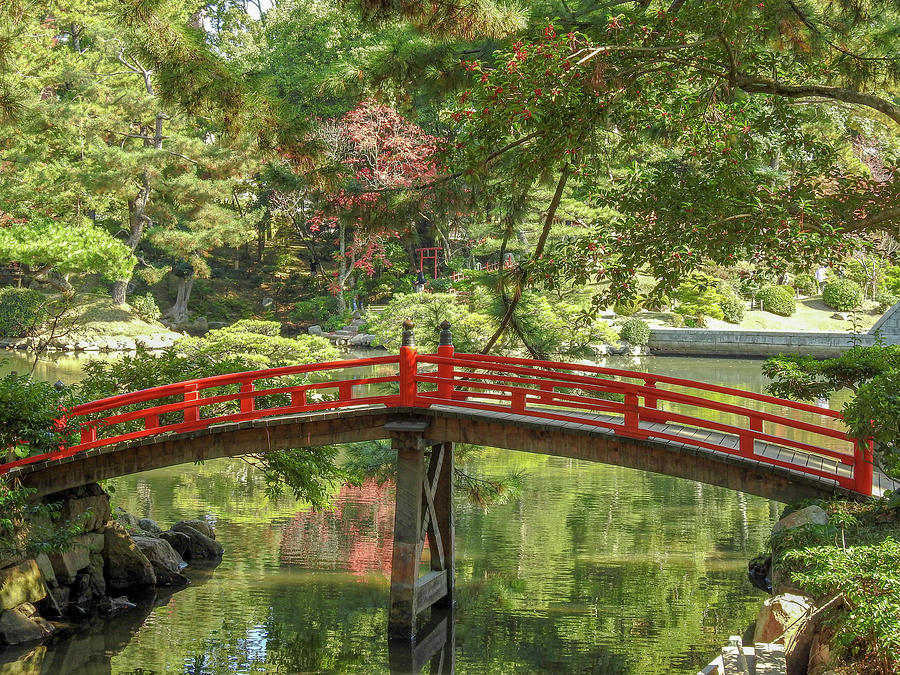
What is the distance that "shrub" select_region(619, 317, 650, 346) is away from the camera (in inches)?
1254

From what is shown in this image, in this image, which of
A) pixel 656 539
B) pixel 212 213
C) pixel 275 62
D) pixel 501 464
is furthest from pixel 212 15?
pixel 656 539

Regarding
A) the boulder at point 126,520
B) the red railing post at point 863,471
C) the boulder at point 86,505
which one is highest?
the red railing post at point 863,471

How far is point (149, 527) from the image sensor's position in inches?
508

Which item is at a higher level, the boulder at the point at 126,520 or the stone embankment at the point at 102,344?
the stone embankment at the point at 102,344

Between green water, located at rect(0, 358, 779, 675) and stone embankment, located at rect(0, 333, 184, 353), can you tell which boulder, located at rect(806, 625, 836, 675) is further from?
stone embankment, located at rect(0, 333, 184, 353)

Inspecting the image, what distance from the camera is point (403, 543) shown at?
10.0 m

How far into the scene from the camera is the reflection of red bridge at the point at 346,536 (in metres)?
12.1

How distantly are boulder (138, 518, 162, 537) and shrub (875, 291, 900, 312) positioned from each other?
96.5 ft

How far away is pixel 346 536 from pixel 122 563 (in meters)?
3.10

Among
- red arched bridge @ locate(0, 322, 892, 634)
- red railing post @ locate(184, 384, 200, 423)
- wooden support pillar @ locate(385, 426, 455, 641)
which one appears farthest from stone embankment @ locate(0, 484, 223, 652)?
wooden support pillar @ locate(385, 426, 455, 641)

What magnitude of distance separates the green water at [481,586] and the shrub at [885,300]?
21745 mm

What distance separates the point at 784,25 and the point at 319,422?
6.07 m

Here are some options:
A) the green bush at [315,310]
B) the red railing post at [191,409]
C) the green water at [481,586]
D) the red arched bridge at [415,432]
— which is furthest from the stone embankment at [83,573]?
the green bush at [315,310]

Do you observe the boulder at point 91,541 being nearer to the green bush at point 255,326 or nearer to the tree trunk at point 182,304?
the green bush at point 255,326
